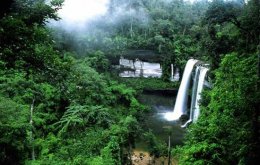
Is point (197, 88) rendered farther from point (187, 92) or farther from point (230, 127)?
point (230, 127)

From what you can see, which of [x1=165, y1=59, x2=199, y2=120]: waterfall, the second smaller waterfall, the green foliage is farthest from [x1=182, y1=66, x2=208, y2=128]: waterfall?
the green foliage

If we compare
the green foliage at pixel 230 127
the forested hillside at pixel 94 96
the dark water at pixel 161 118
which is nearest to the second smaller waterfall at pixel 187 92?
the dark water at pixel 161 118

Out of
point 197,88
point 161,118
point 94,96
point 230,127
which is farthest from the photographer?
point 161,118

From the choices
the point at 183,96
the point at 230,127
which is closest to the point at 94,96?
the point at 183,96

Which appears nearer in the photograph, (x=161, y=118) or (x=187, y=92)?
(x=161, y=118)

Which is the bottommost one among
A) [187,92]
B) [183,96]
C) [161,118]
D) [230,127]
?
[161,118]

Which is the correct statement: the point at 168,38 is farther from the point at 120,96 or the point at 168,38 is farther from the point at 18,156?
the point at 18,156

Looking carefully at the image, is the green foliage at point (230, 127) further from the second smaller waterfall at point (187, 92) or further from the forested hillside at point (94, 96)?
the second smaller waterfall at point (187, 92)

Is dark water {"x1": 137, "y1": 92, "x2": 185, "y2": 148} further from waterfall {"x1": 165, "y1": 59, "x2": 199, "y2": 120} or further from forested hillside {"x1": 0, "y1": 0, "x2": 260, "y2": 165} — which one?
forested hillside {"x1": 0, "y1": 0, "x2": 260, "y2": 165}
